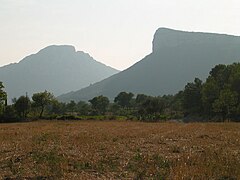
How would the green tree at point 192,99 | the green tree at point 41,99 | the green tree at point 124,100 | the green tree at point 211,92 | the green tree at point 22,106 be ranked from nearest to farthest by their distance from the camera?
the green tree at point 211,92 → the green tree at point 22,106 → the green tree at point 192,99 → the green tree at point 41,99 → the green tree at point 124,100

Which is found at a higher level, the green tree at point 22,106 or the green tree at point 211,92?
the green tree at point 211,92

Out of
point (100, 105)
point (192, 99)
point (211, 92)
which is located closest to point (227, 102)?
point (211, 92)

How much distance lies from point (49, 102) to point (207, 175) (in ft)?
327

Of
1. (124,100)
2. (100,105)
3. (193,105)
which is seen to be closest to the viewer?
(193,105)

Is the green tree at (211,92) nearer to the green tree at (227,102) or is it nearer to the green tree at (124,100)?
the green tree at (227,102)

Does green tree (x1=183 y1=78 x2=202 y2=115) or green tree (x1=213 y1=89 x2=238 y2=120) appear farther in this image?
green tree (x1=183 y1=78 x2=202 y2=115)

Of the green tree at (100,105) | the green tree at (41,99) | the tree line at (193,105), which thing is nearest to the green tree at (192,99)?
the tree line at (193,105)

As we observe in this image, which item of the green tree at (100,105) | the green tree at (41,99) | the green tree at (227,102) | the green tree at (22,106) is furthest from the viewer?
the green tree at (100,105)

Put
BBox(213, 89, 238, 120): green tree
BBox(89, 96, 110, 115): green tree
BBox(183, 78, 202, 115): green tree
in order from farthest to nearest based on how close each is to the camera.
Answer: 1. BBox(89, 96, 110, 115): green tree
2. BBox(183, 78, 202, 115): green tree
3. BBox(213, 89, 238, 120): green tree

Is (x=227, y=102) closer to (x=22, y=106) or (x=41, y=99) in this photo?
(x=22, y=106)

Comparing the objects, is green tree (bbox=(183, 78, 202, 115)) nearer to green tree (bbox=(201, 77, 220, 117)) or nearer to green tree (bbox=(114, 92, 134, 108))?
green tree (bbox=(201, 77, 220, 117))

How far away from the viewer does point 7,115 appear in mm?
92125

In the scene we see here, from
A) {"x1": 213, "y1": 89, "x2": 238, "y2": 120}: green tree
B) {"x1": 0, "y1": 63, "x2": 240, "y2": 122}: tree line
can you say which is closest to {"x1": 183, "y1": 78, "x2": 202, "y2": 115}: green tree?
{"x1": 0, "y1": 63, "x2": 240, "y2": 122}: tree line

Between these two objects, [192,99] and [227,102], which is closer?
[227,102]
